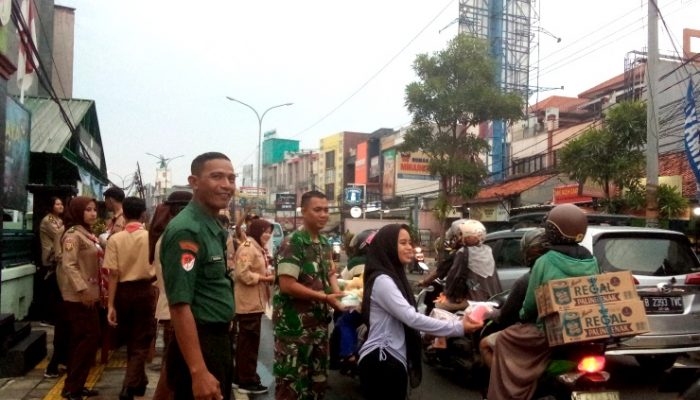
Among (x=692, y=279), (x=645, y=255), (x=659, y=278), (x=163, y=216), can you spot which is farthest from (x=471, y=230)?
(x=163, y=216)

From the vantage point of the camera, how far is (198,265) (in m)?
2.87

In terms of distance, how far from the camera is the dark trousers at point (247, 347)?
640 centimetres

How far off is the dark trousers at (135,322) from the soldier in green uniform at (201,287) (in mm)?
2624

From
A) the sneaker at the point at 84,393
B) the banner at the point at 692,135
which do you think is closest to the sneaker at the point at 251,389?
the sneaker at the point at 84,393

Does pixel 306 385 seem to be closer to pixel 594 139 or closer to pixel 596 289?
pixel 596 289

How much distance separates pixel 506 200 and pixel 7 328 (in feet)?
80.5

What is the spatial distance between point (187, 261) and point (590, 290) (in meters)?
2.02

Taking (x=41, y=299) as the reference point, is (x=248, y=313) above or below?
above

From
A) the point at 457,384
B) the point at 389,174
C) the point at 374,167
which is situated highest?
the point at 374,167

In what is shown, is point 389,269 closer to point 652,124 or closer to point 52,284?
point 52,284

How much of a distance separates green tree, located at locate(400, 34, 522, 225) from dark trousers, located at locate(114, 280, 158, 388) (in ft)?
62.8

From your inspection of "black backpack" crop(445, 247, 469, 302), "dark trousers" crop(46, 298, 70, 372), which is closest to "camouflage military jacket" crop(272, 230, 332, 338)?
"black backpack" crop(445, 247, 469, 302)

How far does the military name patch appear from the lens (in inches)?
110

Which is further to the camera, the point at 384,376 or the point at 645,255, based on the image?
the point at 645,255
